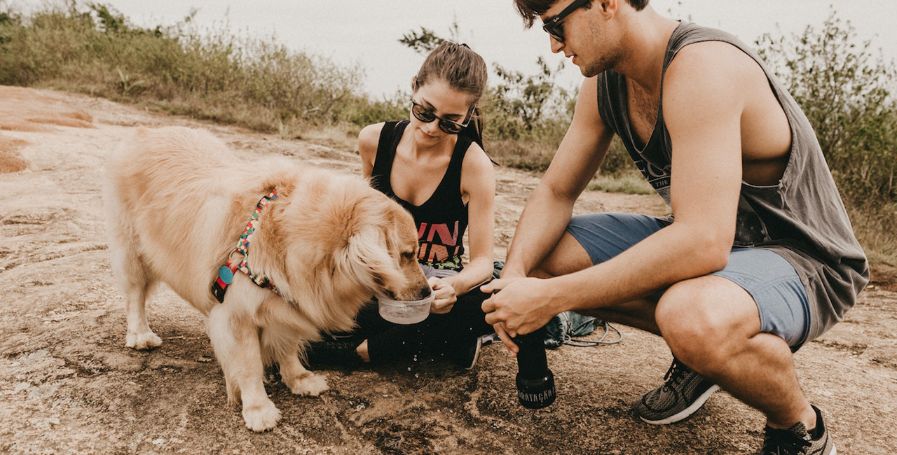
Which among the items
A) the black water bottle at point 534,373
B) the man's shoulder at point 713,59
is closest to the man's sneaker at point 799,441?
the black water bottle at point 534,373

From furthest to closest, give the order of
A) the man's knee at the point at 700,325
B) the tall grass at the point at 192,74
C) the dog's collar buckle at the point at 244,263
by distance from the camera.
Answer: the tall grass at the point at 192,74 → the dog's collar buckle at the point at 244,263 → the man's knee at the point at 700,325

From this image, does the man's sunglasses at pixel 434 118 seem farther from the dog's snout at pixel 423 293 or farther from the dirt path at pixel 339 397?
the dirt path at pixel 339 397

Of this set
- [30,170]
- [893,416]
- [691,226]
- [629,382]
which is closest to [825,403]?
[893,416]

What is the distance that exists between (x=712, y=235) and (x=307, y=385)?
1789 mm

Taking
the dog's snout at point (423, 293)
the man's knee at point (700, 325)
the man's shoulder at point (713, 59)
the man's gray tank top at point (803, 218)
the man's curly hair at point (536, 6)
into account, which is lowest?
the dog's snout at point (423, 293)

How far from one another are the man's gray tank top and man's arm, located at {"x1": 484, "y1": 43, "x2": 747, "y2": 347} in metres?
0.14

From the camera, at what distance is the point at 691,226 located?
185cm

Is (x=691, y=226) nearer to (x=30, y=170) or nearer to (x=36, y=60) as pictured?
(x=30, y=170)

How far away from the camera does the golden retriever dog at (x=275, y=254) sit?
2207 mm

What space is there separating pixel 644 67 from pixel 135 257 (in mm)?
2616

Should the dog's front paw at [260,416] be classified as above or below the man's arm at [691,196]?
below

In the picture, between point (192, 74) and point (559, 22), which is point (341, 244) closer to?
point (559, 22)

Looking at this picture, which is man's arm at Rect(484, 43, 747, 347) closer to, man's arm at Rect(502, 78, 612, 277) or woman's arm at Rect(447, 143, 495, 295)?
man's arm at Rect(502, 78, 612, 277)

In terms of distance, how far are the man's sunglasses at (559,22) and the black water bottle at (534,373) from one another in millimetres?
1068
